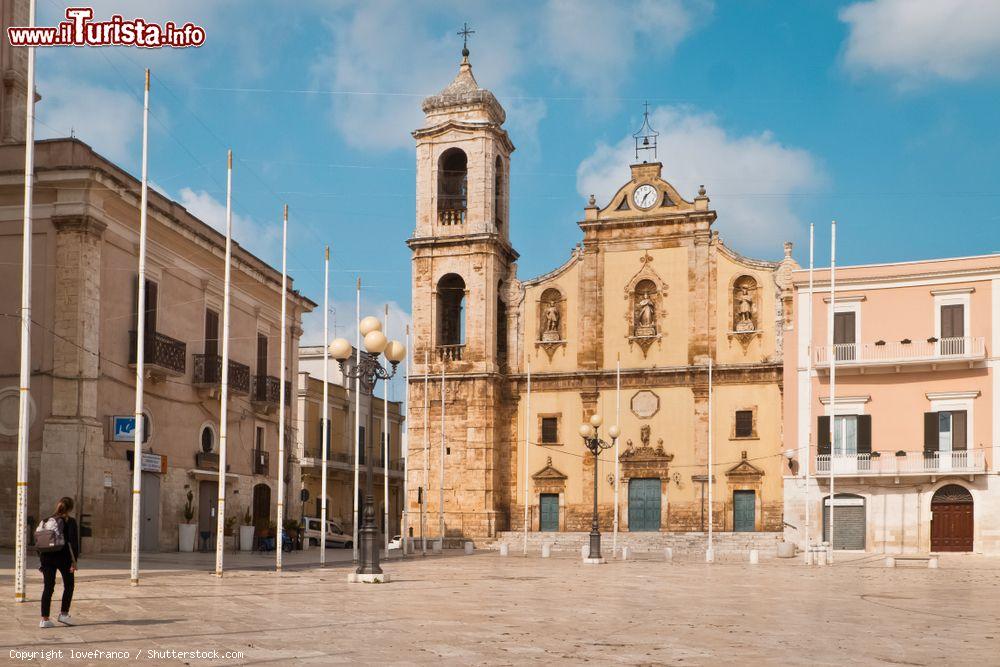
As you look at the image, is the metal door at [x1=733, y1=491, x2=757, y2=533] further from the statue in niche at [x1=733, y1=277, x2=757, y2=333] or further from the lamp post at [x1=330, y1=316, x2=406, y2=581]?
the lamp post at [x1=330, y1=316, x2=406, y2=581]

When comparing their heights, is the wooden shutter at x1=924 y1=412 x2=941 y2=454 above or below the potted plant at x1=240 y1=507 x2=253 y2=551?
above

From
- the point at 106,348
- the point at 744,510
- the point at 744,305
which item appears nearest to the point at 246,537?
the point at 106,348

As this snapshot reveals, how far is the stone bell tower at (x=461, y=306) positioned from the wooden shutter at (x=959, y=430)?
18748 mm

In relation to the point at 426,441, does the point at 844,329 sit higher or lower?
higher

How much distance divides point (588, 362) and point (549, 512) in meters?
6.77

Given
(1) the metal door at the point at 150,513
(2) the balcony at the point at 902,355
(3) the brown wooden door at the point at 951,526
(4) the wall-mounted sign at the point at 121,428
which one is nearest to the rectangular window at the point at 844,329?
(2) the balcony at the point at 902,355

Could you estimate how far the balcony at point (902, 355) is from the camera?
4016 centimetres

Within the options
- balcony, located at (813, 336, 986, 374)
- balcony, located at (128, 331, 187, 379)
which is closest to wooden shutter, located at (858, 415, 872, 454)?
balcony, located at (813, 336, 986, 374)

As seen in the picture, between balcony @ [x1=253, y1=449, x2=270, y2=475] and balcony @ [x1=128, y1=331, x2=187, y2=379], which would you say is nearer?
balcony @ [x1=128, y1=331, x2=187, y2=379]

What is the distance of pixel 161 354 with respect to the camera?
30.0 m

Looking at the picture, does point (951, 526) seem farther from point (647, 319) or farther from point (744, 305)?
point (647, 319)

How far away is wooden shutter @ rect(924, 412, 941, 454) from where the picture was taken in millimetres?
40750

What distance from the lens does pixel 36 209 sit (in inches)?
1073

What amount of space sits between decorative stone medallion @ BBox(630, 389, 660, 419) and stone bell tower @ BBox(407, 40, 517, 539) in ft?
19.3
